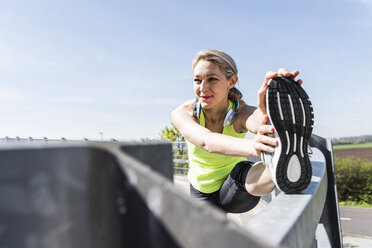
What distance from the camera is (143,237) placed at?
53cm

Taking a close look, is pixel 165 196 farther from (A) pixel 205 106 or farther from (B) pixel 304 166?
(A) pixel 205 106

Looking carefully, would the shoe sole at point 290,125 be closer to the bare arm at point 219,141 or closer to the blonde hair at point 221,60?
the bare arm at point 219,141

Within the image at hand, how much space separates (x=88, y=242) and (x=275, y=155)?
162 centimetres

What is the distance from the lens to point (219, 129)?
3320 millimetres

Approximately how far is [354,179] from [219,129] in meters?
24.3

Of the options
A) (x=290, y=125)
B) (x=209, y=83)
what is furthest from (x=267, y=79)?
(x=209, y=83)

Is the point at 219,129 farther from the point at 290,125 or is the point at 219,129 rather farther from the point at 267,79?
the point at 290,125

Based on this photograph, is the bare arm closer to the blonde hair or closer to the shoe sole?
the shoe sole

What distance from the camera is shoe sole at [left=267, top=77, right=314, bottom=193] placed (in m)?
1.97

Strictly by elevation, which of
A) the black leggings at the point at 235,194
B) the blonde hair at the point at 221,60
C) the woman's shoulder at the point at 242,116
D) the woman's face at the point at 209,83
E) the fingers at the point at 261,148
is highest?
the blonde hair at the point at 221,60

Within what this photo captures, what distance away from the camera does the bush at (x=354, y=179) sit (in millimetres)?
23844

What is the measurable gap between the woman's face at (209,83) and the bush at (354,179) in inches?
918

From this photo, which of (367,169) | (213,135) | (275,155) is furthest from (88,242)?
(367,169)

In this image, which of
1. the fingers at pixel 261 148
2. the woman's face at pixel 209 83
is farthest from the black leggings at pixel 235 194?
the fingers at pixel 261 148
